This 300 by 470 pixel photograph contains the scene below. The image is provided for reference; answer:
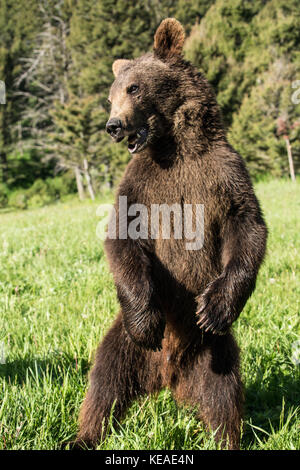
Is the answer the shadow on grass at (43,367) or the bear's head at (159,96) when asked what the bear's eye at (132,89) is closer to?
the bear's head at (159,96)

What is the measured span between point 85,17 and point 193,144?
111 ft

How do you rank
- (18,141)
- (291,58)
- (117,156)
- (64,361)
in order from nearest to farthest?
1. (64,361)
2. (291,58)
3. (117,156)
4. (18,141)

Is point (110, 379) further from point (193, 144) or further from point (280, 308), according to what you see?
point (280, 308)

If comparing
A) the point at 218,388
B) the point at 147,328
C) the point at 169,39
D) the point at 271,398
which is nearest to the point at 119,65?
the point at 169,39

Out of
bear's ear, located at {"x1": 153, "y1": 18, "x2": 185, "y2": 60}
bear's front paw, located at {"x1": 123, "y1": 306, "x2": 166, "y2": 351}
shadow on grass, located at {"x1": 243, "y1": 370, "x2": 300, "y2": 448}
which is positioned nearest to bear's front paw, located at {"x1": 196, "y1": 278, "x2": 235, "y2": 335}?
bear's front paw, located at {"x1": 123, "y1": 306, "x2": 166, "y2": 351}

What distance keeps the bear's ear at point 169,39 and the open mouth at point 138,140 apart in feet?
2.01

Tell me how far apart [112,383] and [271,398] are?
3.53ft

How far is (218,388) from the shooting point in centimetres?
229

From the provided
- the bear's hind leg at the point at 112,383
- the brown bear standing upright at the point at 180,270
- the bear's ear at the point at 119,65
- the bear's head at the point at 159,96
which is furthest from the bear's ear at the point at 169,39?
the bear's hind leg at the point at 112,383

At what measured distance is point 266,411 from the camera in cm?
268

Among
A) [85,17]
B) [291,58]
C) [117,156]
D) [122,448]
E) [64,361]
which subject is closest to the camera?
[122,448]

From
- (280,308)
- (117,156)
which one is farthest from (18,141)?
(280,308)

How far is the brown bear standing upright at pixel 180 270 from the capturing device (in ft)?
7.38

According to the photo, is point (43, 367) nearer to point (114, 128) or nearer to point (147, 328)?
point (147, 328)
